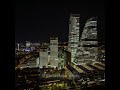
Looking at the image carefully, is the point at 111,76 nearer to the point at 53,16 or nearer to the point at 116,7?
the point at 116,7

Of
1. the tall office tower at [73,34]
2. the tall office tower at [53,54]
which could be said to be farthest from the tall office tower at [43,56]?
the tall office tower at [73,34]

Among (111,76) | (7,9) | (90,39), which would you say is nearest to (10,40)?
(7,9)

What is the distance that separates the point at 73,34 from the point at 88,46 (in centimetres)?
21

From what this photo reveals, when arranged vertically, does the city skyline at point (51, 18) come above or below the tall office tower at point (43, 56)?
above

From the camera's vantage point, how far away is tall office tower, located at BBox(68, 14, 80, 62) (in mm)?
1996

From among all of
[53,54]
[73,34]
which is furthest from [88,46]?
[53,54]

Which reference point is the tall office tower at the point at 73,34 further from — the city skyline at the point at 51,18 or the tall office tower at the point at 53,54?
the tall office tower at the point at 53,54

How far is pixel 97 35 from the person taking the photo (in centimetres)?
202

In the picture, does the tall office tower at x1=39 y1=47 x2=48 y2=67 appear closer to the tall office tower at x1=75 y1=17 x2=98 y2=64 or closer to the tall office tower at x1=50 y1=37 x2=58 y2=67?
the tall office tower at x1=50 y1=37 x2=58 y2=67

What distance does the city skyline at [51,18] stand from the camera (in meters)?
1.98

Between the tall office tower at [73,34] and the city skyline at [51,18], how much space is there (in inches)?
1.7

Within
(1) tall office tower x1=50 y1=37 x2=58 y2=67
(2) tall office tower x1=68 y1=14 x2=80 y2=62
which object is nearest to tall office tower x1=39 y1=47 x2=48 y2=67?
(1) tall office tower x1=50 y1=37 x2=58 y2=67

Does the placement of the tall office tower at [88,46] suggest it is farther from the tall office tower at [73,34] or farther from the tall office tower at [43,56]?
the tall office tower at [43,56]

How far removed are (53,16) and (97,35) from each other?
1.71ft
